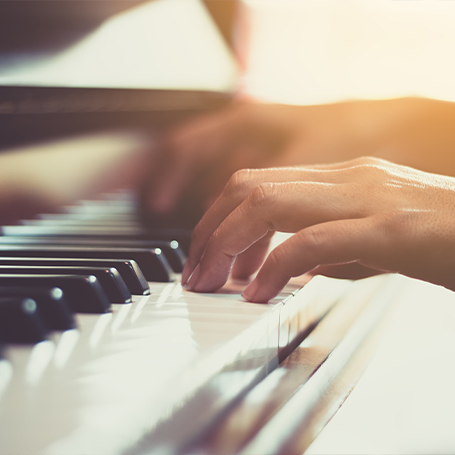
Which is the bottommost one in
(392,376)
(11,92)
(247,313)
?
(392,376)

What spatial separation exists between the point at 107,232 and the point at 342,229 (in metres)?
0.44

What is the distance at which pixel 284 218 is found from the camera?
626mm

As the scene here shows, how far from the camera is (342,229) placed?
23.2 inches

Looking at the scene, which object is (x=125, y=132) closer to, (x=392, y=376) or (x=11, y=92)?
(x=11, y=92)

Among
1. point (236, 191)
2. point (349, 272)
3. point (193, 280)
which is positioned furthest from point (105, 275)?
point (349, 272)

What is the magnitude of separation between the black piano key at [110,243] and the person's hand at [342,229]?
9 cm

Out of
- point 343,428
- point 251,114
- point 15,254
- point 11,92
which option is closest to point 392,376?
point 343,428

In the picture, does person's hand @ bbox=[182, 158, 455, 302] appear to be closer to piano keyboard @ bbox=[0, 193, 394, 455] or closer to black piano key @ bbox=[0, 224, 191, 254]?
piano keyboard @ bbox=[0, 193, 394, 455]

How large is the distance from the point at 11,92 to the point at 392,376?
0.67 m

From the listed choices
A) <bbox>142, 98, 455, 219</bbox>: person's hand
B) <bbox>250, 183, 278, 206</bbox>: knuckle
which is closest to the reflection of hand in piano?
<bbox>250, 183, 278, 206</bbox>: knuckle

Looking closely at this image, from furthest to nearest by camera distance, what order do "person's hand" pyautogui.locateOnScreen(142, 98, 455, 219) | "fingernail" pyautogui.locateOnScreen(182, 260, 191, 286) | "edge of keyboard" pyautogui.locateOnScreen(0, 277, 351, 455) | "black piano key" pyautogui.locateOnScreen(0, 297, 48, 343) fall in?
"person's hand" pyautogui.locateOnScreen(142, 98, 455, 219)
"fingernail" pyautogui.locateOnScreen(182, 260, 191, 286)
"black piano key" pyautogui.locateOnScreen(0, 297, 48, 343)
"edge of keyboard" pyautogui.locateOnScreen(0, 277, 351, 455)

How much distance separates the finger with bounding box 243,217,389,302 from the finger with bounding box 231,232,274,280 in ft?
0.64

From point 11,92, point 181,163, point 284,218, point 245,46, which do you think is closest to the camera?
point 284,218

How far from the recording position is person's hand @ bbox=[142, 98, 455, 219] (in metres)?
1.44
